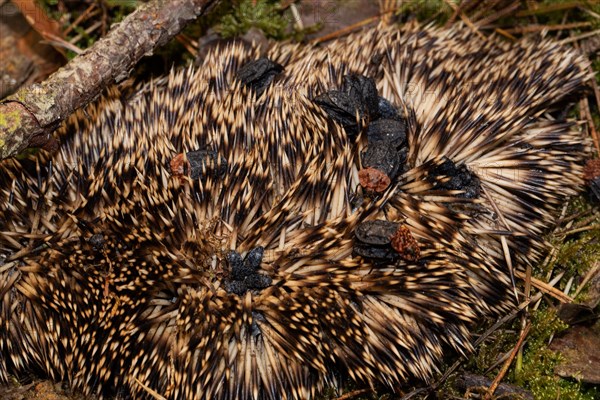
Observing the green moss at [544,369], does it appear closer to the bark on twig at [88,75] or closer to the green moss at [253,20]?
the green moss at [253,20]

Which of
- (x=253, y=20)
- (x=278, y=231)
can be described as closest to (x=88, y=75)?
(x=253, y=20)

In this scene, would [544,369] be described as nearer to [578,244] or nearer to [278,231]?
[578,244]

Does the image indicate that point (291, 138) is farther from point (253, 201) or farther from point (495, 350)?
point (495, 350)

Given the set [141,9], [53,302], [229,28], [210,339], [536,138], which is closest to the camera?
[210,339]

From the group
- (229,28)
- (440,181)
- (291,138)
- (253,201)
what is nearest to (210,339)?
(253,201)

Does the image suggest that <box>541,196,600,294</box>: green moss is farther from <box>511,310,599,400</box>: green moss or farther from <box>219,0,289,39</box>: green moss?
<box>219,0,289,39</box>: green moss

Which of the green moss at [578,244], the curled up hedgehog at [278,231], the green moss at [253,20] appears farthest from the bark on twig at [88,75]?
the green moss at [578,244]
